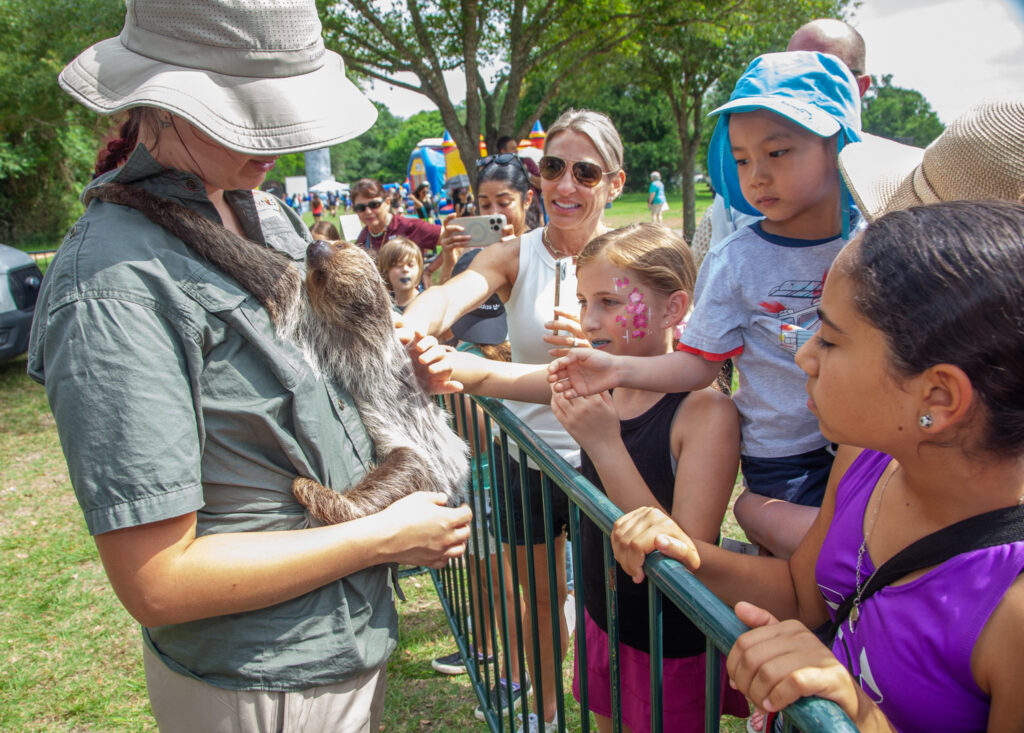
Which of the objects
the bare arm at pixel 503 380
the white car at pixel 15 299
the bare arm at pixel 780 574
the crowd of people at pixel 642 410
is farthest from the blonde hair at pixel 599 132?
the white car at pixel 15 299

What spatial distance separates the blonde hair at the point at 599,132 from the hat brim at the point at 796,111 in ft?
2.91

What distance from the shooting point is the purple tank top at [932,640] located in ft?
3.18

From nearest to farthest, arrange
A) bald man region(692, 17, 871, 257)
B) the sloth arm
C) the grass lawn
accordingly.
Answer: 1. the sloth arm
2. the grass lawn
3. bald man region(692, 17, 871, 257)

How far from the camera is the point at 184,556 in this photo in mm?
1205

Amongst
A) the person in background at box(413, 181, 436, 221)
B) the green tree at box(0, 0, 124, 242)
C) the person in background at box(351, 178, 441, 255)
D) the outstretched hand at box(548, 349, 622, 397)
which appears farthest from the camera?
the person in background at box(413, 181, 436, 221)

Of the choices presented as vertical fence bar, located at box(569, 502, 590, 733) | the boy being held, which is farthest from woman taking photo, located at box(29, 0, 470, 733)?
the boy being held

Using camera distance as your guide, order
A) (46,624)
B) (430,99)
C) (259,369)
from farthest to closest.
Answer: (430,99)
(46,624)
(259,369)

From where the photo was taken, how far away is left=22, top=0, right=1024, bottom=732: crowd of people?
99 cm

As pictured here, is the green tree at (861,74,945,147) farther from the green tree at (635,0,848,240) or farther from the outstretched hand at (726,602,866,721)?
the outstretched hand at (726,602,866,721)

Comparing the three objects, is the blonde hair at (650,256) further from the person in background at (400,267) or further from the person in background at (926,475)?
the person in background at (400,267)

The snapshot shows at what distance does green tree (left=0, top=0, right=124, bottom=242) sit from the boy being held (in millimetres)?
1695

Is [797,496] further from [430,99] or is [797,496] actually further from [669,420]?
[430,99]

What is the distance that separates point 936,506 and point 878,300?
0.35 meters

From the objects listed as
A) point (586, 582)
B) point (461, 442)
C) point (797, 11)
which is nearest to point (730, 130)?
point (461, 442)
